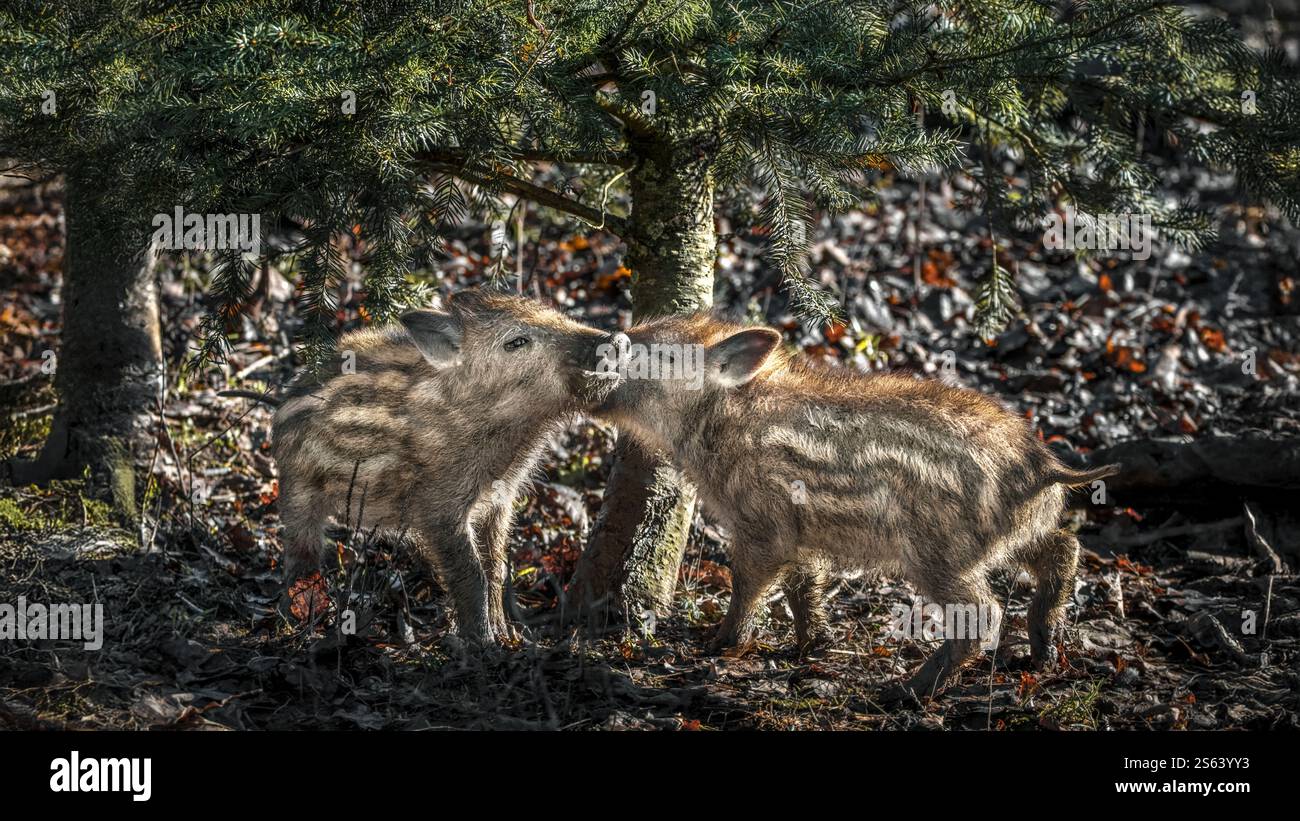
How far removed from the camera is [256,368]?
7.78 m

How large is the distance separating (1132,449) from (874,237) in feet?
13.8

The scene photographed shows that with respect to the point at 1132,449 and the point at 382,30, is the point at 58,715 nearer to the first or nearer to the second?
the point at 382,30

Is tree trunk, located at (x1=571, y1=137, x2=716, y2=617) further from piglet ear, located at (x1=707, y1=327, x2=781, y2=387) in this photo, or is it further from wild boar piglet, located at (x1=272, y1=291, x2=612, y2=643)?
piglet ear, located at (x1=707, y1=327, x2=781, y2=387)

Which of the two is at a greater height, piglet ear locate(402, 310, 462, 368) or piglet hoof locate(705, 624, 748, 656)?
piglet ear locate(402, 310, 462, 368)

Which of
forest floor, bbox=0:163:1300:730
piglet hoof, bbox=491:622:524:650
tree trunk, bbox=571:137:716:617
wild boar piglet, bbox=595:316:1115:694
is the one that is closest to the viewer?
forest floor, bbox=0:163:1300:730

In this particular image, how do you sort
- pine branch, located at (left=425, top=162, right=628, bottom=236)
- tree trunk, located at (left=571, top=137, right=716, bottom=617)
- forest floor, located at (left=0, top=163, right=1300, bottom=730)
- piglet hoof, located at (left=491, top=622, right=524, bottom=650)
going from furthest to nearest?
tree trunk, located at (left=571, top=137, right=716, bottom=617) < piglet hoof, located at (left=491, top=622, right=524, bottom=650) < pine branch, located at (left=425, top=162, right=628, bottom=236) < forest floor, located at (left=0, top=163, right=1300, bottom=730)

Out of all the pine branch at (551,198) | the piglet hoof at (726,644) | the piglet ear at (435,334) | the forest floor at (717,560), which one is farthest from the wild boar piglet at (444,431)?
the piglet hoof at (726,644)

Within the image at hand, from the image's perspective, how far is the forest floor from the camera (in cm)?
457

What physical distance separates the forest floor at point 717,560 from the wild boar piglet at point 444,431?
0.29 m

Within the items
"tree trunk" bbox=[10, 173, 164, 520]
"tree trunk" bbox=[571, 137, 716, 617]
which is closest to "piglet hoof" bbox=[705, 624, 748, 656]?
"tree trunk" bbox=[571, 137, 716, 617]

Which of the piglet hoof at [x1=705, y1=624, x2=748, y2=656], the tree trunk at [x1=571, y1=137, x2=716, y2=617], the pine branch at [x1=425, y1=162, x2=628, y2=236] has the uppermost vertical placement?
the pine branch at [x1=425, y1=162, x2=628, y2=236]

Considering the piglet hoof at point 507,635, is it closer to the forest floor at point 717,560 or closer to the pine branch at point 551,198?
the forest floor at point 717,560

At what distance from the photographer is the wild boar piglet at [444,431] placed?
545 cm

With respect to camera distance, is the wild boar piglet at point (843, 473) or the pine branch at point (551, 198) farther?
the pine branch at point (551, 198)
